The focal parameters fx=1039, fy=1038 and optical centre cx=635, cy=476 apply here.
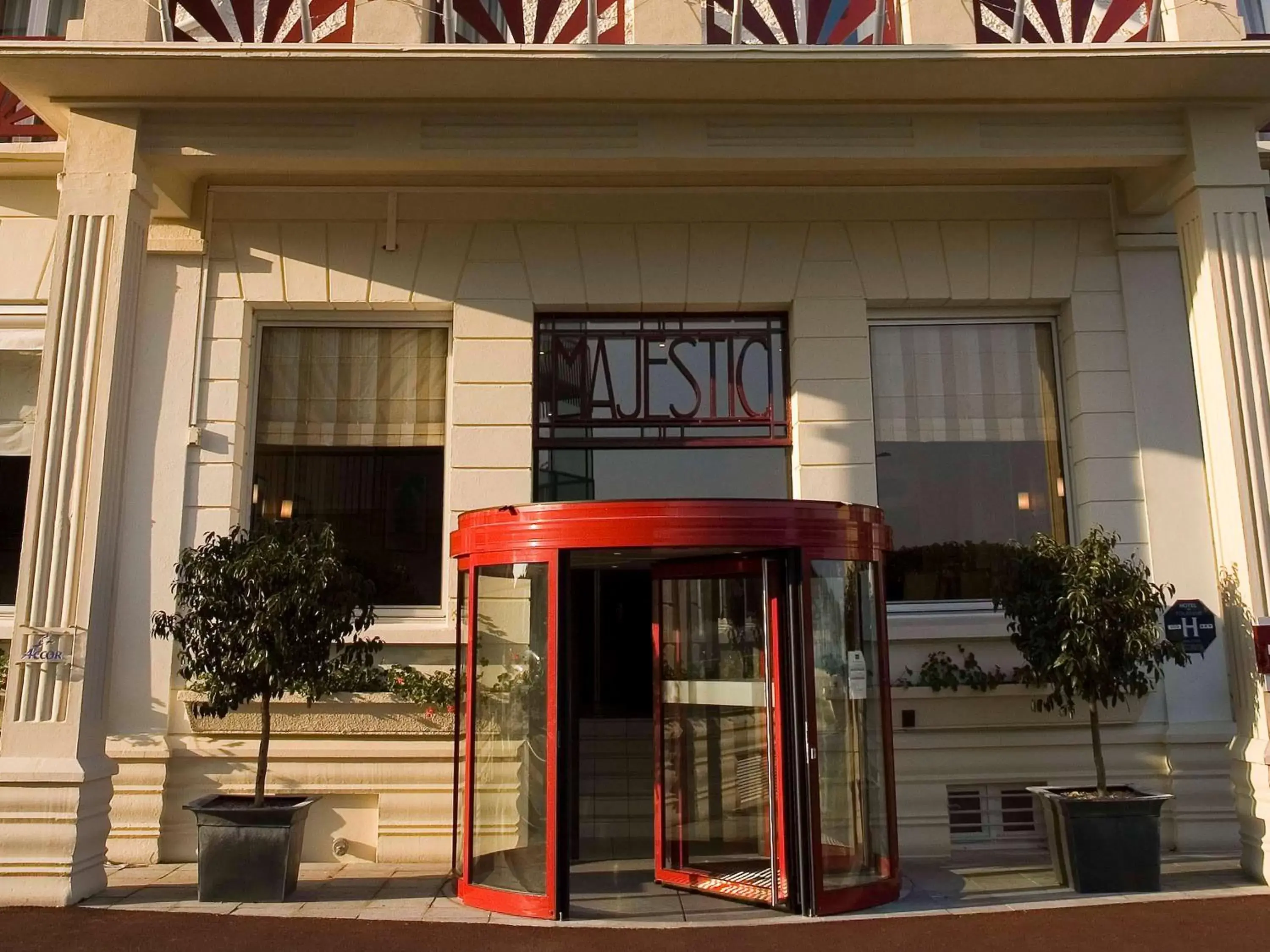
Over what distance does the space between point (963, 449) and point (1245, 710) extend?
3.03 m

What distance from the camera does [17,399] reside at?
941 centimetres

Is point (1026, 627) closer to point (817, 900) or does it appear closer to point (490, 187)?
point (817, 900)

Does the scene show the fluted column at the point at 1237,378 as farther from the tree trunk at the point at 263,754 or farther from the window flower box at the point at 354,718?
the tree trunk at the point at 263,754

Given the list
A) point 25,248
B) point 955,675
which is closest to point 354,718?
point 955,675

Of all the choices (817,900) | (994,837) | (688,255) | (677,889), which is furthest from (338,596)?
(994,837)

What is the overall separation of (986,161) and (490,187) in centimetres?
418

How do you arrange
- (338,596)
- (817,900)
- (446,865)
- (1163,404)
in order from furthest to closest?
1. (1163,404)
2. (446,865)
3. (338,596)
4. (817,900)

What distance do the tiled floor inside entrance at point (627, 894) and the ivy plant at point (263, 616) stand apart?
898 millimetres

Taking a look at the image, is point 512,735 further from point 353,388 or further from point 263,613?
point 353,388

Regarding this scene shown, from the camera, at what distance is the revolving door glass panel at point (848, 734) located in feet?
21.7

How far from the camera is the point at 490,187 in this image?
9.18 m

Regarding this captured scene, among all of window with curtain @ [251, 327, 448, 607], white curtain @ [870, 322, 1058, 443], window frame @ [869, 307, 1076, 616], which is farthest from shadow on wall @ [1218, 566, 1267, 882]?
window with curtain @ [251, 327, 448, 607]

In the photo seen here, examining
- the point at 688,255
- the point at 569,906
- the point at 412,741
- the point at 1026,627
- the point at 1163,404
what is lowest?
the point at 569,906

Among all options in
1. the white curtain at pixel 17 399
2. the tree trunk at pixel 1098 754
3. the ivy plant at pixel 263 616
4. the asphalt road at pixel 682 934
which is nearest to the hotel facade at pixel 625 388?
the white curtain at pixel 17 399
